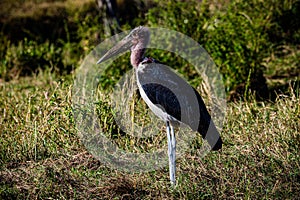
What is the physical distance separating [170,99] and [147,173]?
672 mm

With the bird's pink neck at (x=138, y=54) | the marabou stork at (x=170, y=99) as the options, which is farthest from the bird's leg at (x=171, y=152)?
the bird's pink neck at (x=138, y=54)

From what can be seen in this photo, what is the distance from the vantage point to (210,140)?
447cm

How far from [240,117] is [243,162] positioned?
1.12m

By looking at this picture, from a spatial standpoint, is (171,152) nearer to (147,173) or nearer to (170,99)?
(147,173)

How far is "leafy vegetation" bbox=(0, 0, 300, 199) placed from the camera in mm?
4219

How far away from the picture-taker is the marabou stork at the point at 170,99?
4.34m

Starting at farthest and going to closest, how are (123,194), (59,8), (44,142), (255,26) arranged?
(59,8) → (255,26) → (44,142) → (123,194)

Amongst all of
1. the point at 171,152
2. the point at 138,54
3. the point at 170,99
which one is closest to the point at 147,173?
the point at 171,152

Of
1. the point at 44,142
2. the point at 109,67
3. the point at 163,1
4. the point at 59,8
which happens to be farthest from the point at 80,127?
the point at 59,8

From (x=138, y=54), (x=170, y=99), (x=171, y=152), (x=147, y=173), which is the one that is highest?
(x=138, y=54)

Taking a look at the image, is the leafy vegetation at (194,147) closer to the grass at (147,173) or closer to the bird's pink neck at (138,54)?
the grass at (147,173)

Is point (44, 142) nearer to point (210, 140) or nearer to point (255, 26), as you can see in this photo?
point (210, 140)

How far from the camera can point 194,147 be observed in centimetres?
508

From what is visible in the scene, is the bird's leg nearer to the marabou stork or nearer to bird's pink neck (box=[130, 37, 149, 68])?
the marabou stork
